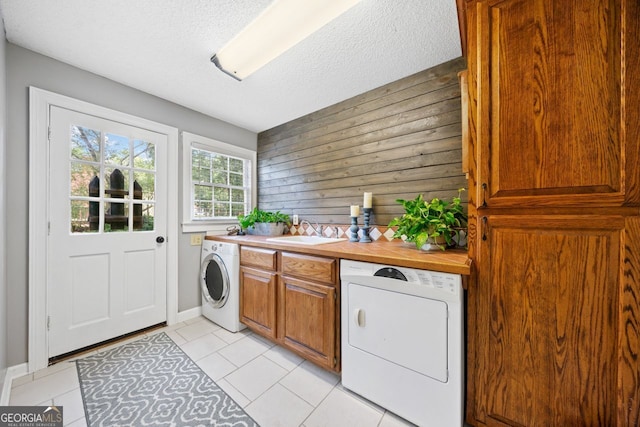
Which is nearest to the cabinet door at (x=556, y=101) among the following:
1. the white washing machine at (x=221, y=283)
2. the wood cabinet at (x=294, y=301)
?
the wood cabinet at (x=294, y=301)

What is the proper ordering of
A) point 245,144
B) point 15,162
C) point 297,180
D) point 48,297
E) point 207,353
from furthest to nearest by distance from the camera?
1. point 245,144
2. point 297,180
3. point 207,353
4. point 48,297
5. point 15,162

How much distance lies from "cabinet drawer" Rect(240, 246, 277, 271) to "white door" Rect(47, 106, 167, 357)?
900 mm

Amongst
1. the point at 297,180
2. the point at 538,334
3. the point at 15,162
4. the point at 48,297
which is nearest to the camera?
the point at 538,334

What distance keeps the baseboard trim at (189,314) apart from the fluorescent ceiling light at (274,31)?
2385 mm

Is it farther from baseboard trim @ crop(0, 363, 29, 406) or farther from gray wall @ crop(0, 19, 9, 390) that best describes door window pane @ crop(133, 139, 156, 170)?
baseboard trim @ crop(0, 363, 29, 406)

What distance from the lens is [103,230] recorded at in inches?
76.6

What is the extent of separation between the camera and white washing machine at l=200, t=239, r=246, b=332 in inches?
84.5

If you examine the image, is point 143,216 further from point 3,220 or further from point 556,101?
point 556,101

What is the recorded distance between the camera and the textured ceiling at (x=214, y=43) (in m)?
1.30

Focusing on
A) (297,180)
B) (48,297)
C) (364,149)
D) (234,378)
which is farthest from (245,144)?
(234,378)

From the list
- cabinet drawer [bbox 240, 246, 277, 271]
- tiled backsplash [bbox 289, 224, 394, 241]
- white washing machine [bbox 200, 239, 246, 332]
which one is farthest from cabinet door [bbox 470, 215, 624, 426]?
white washing machine [bbox 200, 239, 246, 332]

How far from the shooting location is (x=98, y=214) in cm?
192

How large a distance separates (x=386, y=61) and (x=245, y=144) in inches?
80.4

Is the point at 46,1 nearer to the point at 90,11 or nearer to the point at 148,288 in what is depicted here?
the point at 90,11
